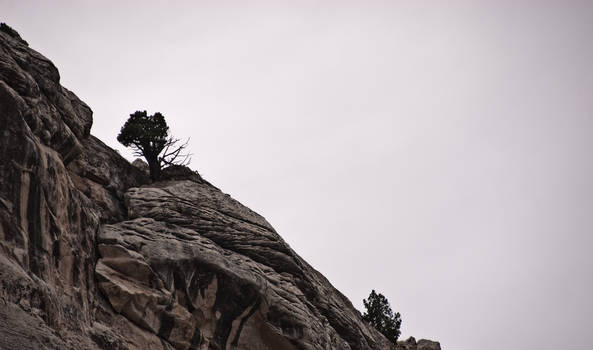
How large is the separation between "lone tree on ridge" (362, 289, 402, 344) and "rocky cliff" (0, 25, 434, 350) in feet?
57.6

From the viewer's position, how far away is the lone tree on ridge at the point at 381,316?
49.1m

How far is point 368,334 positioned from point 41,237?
23105mm

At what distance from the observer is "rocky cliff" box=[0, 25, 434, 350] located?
1648 cm

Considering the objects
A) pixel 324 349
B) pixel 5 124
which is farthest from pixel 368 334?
pixel 5 124

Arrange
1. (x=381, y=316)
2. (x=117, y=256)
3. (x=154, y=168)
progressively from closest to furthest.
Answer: (x=117, y=256), (x=154, y=168), (x=381, y=316)

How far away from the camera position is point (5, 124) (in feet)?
56.8

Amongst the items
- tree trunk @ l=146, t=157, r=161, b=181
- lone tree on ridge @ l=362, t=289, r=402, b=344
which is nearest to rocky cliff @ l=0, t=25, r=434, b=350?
tree trunk @ l=146, t=157, r=161, b=181

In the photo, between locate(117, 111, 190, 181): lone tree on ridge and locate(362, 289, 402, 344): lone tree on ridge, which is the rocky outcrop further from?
locate(117, 111, 190, 181): lone tree on ridge

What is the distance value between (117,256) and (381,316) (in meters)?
34.1

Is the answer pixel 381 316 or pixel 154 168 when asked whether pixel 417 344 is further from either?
pixel 154 168

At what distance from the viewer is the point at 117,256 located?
21.5 meters

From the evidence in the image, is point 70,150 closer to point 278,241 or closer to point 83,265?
point 83,265

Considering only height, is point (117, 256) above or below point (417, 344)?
below

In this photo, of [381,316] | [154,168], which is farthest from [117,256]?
[381,316]
